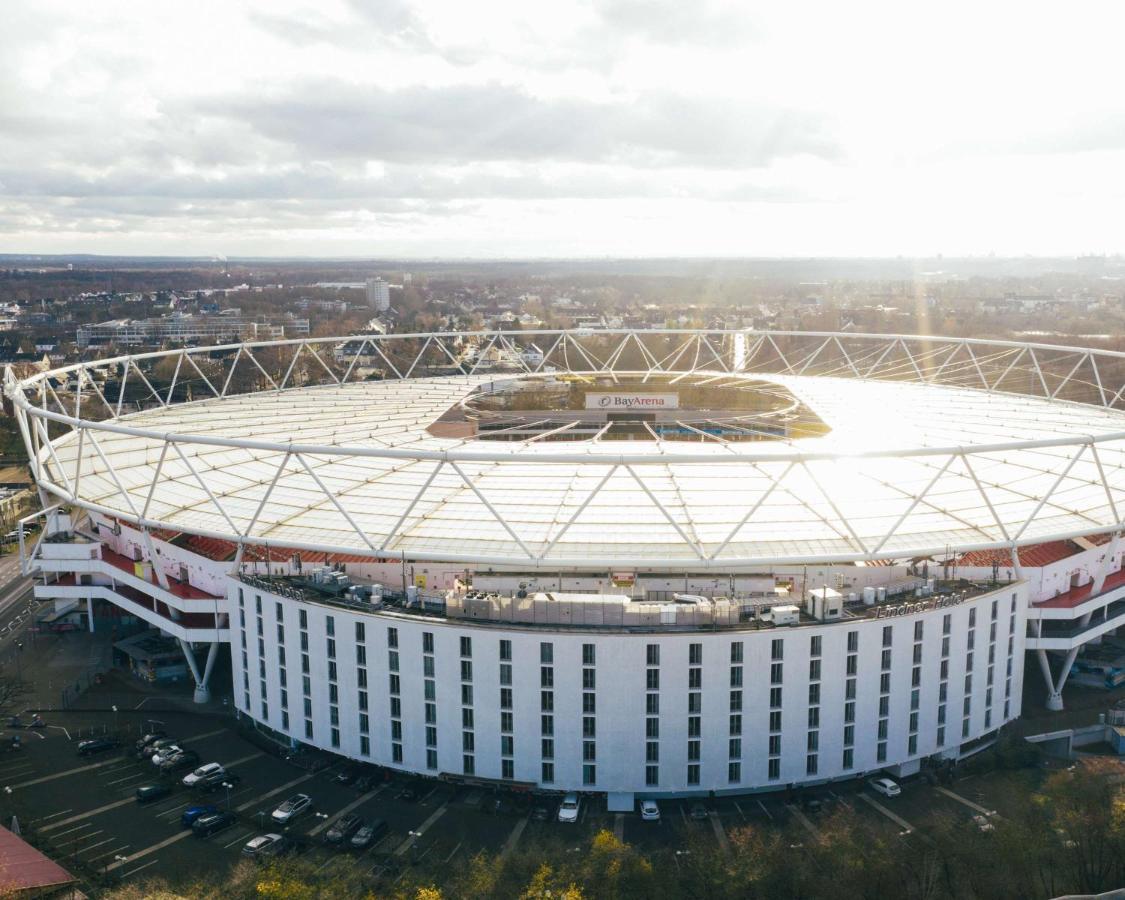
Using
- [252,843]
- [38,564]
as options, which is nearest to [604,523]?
[252,843]

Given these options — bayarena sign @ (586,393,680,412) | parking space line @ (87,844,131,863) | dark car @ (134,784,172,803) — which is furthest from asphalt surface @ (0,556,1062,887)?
bayarena sign @ (586,393,680,412)

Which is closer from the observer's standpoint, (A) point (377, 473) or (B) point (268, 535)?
(B) point (268, 535)

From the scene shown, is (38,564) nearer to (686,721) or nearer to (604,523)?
(604,523)

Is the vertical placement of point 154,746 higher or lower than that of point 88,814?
higher

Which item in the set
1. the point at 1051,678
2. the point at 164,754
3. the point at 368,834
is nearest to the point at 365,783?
the point at 368,834

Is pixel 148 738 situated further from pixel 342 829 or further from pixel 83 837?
pixel 342 829

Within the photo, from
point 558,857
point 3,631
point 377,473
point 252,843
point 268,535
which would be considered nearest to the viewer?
point 558,857
